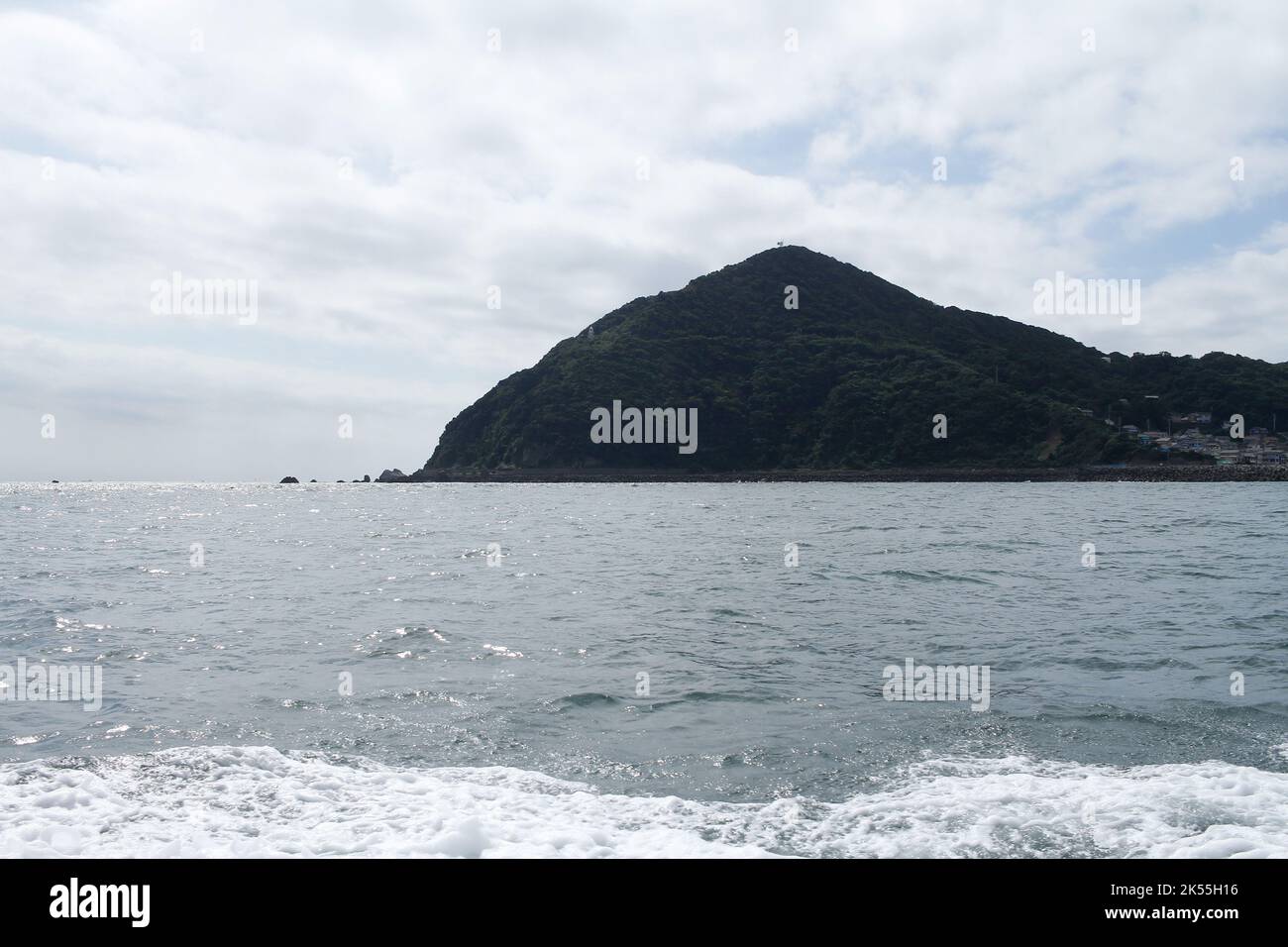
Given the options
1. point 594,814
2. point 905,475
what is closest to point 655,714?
point 594,814

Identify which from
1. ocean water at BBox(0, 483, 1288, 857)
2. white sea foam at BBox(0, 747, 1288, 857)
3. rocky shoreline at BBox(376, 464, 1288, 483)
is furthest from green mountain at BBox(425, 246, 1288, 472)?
white sea foam at BBox(0, 747, 1288, 857)

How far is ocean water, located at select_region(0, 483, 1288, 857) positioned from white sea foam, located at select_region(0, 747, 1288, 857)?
0.13ft

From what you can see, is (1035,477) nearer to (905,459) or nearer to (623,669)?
(905,459)

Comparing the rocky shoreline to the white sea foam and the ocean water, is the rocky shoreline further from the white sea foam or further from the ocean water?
the white sea foam

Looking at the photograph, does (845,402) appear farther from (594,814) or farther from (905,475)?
(594,814)

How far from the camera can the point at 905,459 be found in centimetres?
15888

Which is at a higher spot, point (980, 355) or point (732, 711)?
point (980, 355)

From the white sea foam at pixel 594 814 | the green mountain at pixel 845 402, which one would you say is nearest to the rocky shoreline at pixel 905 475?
the green mountain at pixel 845 402

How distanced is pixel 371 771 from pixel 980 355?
8250 inches

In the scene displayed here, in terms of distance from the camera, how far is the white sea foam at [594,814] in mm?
7562

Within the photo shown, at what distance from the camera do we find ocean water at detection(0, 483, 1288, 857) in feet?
26.2

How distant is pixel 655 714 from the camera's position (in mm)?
12008

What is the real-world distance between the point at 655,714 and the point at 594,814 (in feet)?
12.1
